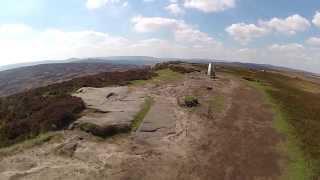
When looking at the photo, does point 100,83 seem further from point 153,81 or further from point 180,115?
point 180,115

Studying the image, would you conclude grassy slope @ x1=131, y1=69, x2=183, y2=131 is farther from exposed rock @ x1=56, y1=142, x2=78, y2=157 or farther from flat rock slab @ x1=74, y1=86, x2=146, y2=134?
exposed rock @ x1=56, y1=142, x2=78, y2=157

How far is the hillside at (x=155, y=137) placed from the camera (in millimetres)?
15766

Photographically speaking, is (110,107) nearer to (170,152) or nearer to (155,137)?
(155,137)

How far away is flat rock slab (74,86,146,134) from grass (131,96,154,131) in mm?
219

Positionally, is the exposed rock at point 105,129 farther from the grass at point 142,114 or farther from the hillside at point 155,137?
the grass at point 142,114

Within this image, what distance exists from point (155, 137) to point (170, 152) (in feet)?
7.21

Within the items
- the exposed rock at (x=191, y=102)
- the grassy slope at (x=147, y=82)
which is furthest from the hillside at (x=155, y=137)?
the grassy slope at (x=147, y=82)

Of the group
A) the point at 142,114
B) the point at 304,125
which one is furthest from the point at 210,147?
the point at 304,125

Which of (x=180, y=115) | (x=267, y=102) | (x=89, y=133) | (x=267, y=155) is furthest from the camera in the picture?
(x=267, y=102)

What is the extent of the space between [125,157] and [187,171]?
9.75 feet

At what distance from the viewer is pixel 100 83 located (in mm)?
35531

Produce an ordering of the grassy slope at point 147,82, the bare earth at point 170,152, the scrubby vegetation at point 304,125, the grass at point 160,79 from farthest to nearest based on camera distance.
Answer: the grass at point 160,79 → the grassy slope at point 147,82 → the scrubby vegetation at point 304,125 → the bare earth at point 170,152

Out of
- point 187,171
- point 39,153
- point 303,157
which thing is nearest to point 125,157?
point 187,171

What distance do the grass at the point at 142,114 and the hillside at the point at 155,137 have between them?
0.07 meters
